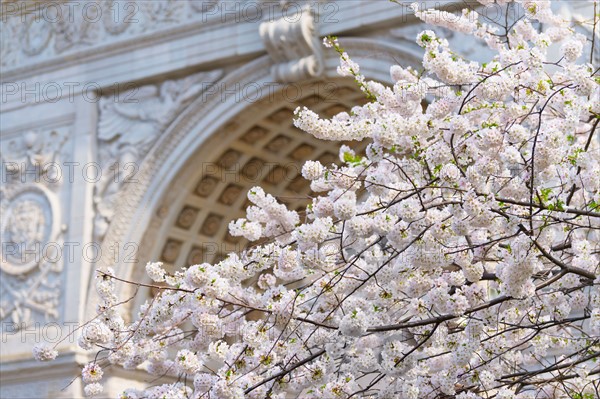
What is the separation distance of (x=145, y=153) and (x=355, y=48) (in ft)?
9.83

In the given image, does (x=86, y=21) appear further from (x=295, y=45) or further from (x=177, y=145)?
(x=295, y=45)

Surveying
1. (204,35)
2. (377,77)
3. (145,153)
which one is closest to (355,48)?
(377,77)

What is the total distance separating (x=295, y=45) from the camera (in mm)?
14641

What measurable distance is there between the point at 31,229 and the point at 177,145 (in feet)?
7.46

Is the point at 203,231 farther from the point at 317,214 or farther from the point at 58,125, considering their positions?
the point at 317,214

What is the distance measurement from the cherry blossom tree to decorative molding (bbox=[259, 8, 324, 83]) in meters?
5.58

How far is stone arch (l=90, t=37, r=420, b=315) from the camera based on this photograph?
1505 cm

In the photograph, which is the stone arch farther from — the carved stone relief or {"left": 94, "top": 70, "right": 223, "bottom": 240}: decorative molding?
the carved stone relief

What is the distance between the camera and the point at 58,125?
1653 centimetres

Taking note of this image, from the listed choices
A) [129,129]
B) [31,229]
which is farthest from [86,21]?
[31,229]

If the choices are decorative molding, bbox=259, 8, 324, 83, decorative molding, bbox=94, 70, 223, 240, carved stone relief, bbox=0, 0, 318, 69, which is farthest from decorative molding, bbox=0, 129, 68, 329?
decorative molding, bbox=259, 8, 324, 83

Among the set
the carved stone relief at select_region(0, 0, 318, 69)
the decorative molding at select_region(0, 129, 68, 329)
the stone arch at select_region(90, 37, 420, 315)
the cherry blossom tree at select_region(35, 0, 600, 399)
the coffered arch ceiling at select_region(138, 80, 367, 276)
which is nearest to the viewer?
the cherry blossom tree at select_region(35, 0, 600, 399)

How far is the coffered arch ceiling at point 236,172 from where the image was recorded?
1522 cm

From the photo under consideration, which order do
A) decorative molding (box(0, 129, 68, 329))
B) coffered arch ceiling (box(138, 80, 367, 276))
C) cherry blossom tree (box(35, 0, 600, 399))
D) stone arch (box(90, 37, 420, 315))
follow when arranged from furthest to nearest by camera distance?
decorative molding (box(0, 129, 68, 329)) → coffered arch ceiling (box(138, 80, 367, 276)) → stone arch (box(90, 37, 420, 315)) → cherry blossom tree (box(35, 0, 600, 399))
